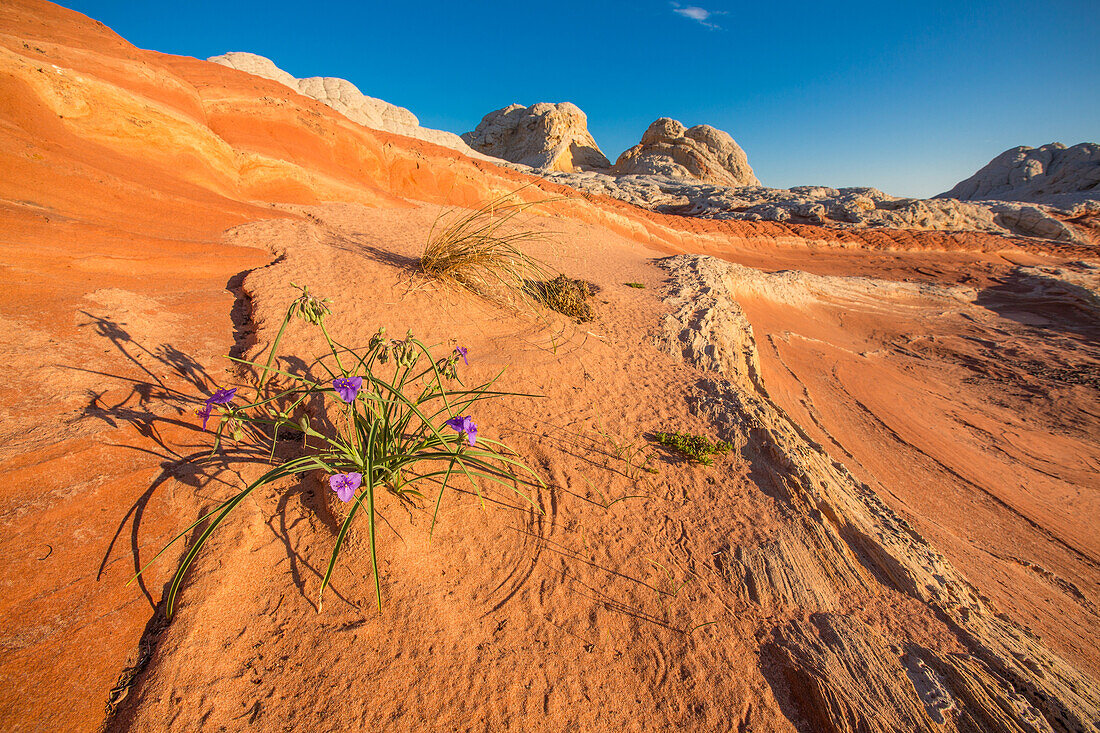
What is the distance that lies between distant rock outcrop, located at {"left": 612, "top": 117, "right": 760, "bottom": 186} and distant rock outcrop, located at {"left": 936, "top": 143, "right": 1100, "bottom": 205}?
56.1 ft

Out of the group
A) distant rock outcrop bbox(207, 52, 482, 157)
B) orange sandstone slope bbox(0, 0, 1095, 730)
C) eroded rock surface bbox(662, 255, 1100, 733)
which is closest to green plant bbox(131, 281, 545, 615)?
orange sandstone slope bbox(0, 0, 1095, 730)

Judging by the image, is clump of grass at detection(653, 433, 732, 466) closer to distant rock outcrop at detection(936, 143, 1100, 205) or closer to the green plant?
the green plant

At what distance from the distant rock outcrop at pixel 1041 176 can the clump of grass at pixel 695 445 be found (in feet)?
115

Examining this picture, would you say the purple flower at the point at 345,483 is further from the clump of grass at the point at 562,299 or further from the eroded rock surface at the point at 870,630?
the clump of grass at the point at 562,299

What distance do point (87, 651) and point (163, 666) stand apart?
8.0 inches

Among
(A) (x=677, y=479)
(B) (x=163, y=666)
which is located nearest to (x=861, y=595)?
(A) (x=677, y=479)

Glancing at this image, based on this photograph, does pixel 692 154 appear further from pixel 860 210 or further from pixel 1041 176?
pixel 1041 176

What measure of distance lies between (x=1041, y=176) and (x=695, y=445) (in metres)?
43.5

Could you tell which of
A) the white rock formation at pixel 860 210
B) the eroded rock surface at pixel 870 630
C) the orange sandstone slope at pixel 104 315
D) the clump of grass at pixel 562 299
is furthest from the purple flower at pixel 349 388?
the white rock formation at pixel 860 210

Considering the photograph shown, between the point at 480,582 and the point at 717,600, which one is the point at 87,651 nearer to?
the point at 480,582

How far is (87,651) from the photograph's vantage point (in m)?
1.11

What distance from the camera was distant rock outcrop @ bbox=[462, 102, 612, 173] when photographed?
32.3 metres

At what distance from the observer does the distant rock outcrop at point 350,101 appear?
27.2 m

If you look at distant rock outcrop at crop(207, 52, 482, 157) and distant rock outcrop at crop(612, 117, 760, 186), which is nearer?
distant rock outcrop at crop(207, 52, 482, 157)
